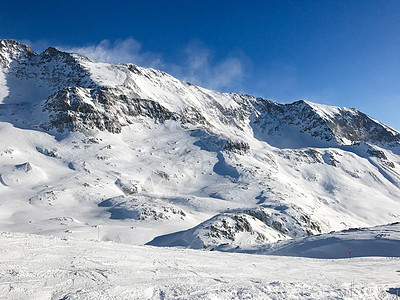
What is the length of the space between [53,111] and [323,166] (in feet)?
382

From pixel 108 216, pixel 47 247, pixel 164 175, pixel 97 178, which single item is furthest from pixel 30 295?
pixel 164 175

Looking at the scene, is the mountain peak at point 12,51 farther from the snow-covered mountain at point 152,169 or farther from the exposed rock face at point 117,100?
the snow-covered mountain at point 152,169

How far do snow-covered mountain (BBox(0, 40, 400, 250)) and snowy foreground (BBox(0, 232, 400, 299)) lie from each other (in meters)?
20.7

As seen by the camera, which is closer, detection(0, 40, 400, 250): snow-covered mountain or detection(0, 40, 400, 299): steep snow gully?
detection(0, 40, 400, 299): steep snow gully

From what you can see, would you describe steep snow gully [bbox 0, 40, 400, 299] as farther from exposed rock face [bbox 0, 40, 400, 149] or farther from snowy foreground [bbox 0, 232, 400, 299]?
exposed rock face [bbox 0, 40, 400, 149]

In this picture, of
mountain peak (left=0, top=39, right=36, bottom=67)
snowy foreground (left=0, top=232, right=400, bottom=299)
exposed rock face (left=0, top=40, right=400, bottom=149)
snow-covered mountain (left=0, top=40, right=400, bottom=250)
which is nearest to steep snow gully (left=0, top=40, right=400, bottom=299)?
snowy foreground (left=0, top=232, right=400, bottom=299)

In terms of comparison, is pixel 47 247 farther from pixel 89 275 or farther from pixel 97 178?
pixel 97 178

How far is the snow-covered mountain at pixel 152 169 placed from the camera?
5697 centimetres

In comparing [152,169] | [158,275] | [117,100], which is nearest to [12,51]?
[117,100]

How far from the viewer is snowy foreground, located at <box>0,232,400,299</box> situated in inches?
436

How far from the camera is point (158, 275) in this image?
13953 mm

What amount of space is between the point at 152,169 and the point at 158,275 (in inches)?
3092

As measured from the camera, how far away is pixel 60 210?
59594 mm

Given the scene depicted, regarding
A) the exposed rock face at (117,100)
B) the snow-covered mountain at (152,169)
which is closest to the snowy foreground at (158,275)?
the snow-covered mountain at (152,169)
